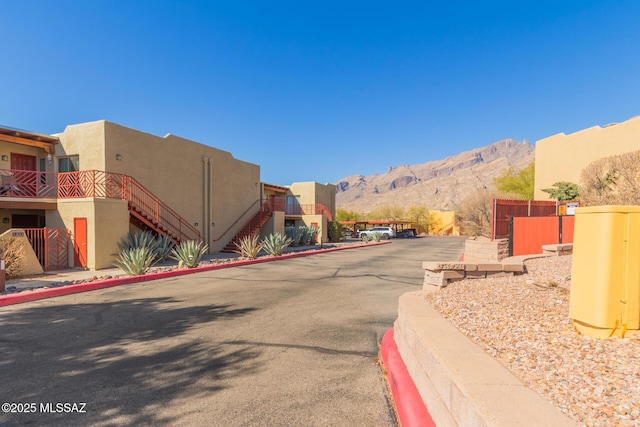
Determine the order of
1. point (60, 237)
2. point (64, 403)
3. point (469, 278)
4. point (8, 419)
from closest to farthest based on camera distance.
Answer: point (8, 419), point (64, 403), point (469, 278), point (60, 237)

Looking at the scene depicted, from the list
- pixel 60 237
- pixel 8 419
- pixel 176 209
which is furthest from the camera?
pixel 176 209

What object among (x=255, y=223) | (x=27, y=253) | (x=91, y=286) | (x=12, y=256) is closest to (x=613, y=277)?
(x=91, y=286)

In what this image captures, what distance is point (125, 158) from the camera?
51.9 feet

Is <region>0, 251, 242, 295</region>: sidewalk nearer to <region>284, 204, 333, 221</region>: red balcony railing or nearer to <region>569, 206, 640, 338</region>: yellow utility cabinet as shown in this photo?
<region>569, 206, 640, 338</region>: yellow utility cabinet

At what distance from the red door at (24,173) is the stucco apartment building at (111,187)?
0.12 feet

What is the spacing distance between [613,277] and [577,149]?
31.9 m

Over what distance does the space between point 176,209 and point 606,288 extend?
18895 millimetres

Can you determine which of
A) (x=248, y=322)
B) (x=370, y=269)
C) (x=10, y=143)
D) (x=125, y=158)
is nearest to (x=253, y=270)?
(x=370, y=269)

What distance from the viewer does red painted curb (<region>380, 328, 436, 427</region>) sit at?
2.73 metres

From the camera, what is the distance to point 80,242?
1324 centimetres

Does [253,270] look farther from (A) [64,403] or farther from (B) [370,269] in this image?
(A) [64,403]

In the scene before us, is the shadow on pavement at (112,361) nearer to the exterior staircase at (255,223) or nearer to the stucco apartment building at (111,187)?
the stucco apartment building at (111,187)

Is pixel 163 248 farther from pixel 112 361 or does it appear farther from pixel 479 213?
pixel 479 213

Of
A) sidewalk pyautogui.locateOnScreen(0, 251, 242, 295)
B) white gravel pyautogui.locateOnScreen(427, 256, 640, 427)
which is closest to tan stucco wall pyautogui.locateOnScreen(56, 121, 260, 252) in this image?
sidewalk pyautogui.locateOnScreen(0, 251, 242, 295)
